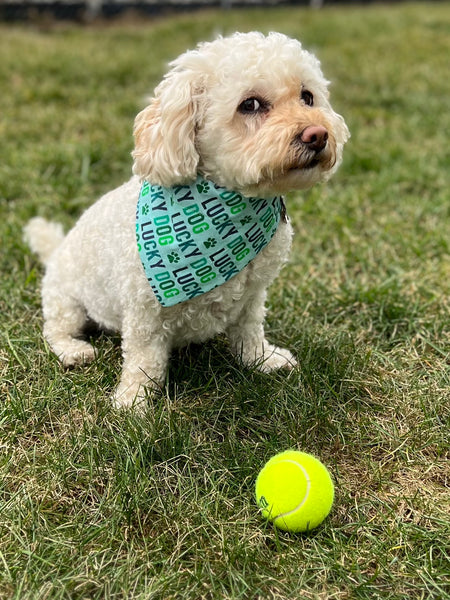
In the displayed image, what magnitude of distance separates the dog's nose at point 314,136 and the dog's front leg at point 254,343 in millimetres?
815

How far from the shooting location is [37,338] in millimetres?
3029

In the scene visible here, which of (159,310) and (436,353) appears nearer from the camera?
(159,310)

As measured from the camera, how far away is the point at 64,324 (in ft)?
10.0

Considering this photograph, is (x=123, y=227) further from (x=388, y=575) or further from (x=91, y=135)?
(x=91, y=135)

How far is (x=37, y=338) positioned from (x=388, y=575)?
1861mm

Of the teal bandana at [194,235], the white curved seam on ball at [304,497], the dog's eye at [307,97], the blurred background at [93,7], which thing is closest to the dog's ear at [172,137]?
the teal bandana at [194,235]

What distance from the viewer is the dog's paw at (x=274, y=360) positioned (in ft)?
9.19

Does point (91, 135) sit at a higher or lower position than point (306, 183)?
lower

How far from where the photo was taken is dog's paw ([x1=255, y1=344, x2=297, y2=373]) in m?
2.80

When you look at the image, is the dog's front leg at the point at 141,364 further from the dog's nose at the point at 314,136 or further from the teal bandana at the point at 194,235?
the dog's nose at the point at 314,136

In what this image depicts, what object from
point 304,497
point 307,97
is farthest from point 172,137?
point 304,497

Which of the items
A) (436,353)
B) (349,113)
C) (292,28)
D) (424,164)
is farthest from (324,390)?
(292,28)

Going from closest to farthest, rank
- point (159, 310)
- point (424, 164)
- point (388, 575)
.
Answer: point (388, 575)
point (159, 310)
point (424, 164)

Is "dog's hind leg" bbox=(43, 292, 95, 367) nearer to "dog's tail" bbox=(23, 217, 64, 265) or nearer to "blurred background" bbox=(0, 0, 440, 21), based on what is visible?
"dog's tail" bbox=(23, 217, 64, 265)
